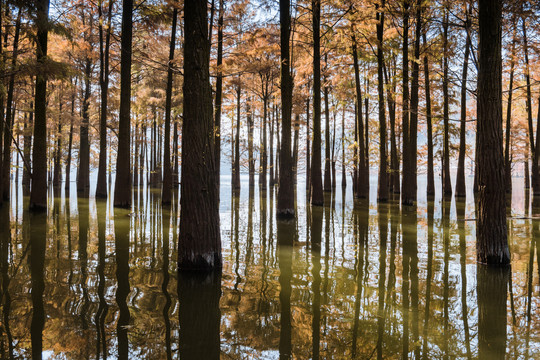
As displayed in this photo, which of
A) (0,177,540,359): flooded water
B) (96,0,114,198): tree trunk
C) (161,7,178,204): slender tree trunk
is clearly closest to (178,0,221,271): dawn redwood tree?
(0,177,540,359): flooded water

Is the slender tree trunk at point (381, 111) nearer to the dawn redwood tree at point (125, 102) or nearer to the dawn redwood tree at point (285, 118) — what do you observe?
the dawn redwood tree at point (285, 118)

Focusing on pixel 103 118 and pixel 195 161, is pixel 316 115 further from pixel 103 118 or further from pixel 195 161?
pixel 103 118

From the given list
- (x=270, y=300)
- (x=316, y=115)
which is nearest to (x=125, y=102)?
(x=316, y=115)

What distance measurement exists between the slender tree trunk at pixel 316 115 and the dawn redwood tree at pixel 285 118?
57.6 inches

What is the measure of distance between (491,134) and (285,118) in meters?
6.82

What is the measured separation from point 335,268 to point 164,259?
294 centimetres

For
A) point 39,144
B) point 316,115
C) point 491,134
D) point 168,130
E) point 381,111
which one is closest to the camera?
point 491,134

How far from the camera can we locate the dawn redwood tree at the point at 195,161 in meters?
5.83

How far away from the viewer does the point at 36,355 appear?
3.15m

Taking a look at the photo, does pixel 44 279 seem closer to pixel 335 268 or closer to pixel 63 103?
pixel 335 268

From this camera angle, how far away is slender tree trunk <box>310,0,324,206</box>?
13734 mm

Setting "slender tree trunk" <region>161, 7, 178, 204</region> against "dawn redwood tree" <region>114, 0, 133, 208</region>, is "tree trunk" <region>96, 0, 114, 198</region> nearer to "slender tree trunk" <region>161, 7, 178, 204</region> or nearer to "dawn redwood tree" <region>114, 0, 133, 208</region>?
"dawn redwood tree" <region>114, 0, 133, 208</region>

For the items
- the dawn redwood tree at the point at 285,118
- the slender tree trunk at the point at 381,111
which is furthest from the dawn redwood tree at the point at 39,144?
the slender tree trunk at the point at 381,111

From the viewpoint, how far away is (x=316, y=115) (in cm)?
1452
